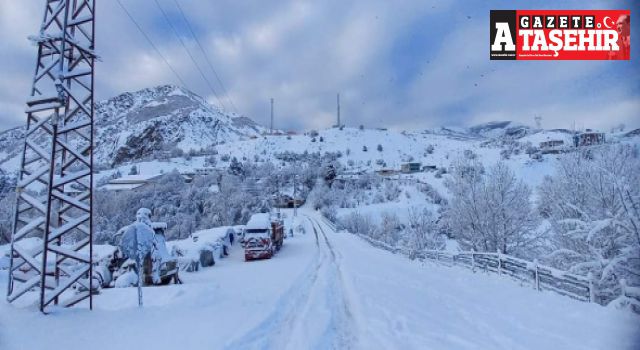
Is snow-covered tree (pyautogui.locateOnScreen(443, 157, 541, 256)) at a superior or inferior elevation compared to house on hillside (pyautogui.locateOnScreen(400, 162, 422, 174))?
inferior

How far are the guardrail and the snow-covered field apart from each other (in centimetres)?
63

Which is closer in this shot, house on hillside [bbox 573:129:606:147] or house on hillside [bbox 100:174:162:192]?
house on hillside [bbox 573:129:606:147]

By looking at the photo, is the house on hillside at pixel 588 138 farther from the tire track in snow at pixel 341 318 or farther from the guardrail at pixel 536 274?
the tire track in snow at pixel 341 318

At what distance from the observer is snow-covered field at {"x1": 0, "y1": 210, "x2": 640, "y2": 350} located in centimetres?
584

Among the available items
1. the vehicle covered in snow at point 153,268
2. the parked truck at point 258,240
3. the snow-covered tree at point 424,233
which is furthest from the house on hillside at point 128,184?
the vehicle covered in snow at point 153,268

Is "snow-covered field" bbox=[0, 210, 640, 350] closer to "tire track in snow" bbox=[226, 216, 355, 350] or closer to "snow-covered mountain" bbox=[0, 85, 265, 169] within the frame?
"tire track in snow" bbox=[226, 216, 355, 350]

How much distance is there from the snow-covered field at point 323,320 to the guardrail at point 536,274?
631mm

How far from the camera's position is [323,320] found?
7.36 metres

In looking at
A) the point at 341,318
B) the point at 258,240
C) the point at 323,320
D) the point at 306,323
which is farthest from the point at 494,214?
the point at 306,323

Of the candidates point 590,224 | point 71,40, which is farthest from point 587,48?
point 71,40

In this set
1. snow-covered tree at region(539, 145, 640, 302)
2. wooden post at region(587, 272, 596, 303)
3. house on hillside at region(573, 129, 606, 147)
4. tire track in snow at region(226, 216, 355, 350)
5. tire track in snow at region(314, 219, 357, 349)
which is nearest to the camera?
tire track in snow at region(226, 216, 355, 350)

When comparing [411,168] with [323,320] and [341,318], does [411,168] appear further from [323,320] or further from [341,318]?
[323,320]

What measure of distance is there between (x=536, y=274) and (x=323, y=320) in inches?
318

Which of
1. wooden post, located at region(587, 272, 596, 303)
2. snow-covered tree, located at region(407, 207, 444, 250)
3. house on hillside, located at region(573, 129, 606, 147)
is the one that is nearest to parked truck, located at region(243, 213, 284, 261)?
wooden post, located at region(587, 272, 596, 303)
